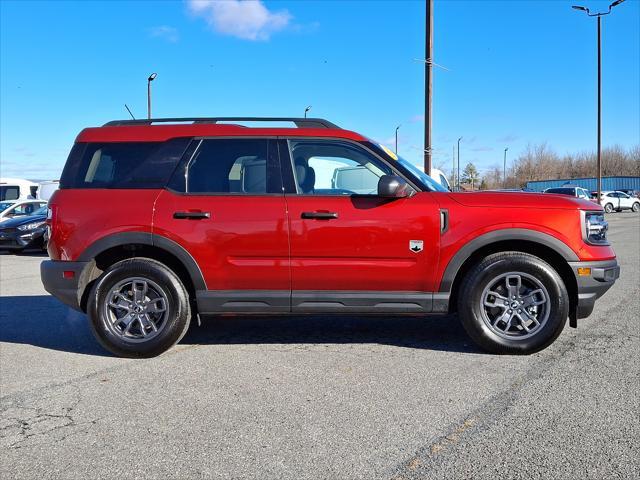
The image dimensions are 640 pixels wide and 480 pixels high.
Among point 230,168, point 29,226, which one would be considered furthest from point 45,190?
point 230,168

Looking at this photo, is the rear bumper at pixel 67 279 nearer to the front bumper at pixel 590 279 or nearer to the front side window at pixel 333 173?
the front side window at pixel 333 173

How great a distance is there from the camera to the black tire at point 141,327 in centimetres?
454

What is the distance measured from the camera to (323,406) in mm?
3439

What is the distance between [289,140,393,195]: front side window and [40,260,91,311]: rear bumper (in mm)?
2024

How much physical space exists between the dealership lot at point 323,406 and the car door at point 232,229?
0.57 metres

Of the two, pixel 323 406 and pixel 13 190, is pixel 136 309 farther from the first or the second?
pixel 13 190

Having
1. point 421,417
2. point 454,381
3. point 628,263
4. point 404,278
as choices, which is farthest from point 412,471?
point 628,263

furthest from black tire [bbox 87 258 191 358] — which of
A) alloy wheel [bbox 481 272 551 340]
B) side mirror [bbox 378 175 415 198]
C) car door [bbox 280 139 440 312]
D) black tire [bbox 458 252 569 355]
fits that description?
alloy wheel [bbox 481 272 551 340]

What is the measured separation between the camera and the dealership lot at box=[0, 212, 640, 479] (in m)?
2.71

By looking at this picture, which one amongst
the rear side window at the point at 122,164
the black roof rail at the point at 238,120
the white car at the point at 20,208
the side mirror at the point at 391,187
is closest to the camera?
the side mirror at the point at 391,187

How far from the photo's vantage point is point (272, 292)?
4.52 metres

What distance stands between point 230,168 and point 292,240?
2.83ft

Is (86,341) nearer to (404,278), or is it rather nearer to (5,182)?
(404,278)

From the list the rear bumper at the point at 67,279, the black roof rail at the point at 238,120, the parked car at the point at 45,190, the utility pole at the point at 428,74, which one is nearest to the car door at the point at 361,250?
the black roof rail at the point at 238,120
